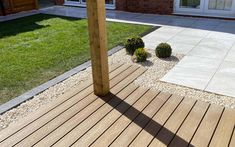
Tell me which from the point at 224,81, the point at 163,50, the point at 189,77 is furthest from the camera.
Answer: the point at 163,50

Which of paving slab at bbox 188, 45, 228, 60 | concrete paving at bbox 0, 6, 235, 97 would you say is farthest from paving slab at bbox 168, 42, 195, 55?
paving slab at bbox 188, 45, 228, 60

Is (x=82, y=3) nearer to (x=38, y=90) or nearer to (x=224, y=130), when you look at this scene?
(x=38, y=90)

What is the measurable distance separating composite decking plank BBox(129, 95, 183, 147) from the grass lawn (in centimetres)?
247

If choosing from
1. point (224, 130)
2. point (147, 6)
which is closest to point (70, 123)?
point (224, 130)

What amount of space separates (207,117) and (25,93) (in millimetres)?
3130

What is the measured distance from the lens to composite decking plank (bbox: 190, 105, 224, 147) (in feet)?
11.0

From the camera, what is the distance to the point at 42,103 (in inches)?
174

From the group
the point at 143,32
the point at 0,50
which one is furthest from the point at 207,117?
the point at 0,50

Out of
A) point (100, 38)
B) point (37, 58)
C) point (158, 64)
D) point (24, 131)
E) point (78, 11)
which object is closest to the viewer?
point (24, 131)

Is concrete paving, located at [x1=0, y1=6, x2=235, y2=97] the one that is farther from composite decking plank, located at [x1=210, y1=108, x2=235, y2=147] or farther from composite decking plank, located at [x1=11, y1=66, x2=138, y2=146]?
composite decking plank, located at [x1=11, y1=66, x2=138, y2=146]

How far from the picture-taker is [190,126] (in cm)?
366

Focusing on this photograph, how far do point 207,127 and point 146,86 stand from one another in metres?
1.51

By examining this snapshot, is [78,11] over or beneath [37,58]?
over

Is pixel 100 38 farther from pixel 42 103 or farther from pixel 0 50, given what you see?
pixel 0 50
